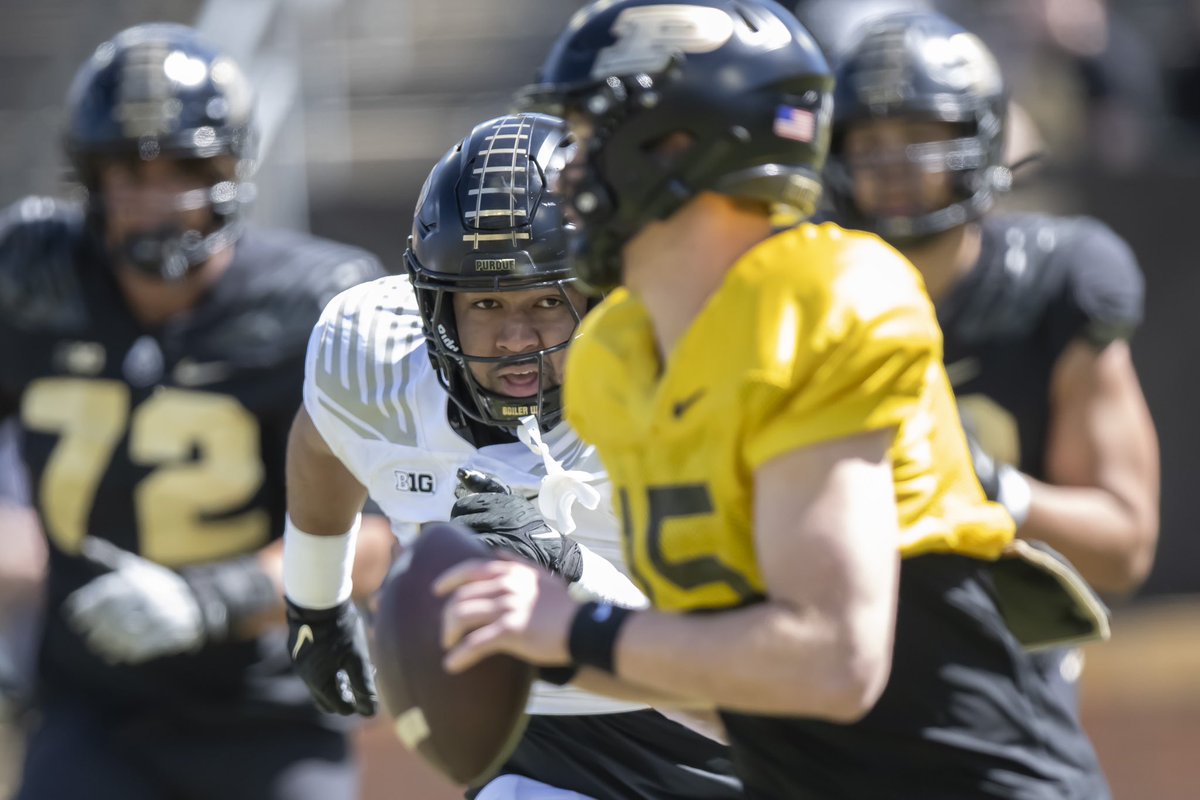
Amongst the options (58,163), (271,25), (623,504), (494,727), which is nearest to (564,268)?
(623,504)

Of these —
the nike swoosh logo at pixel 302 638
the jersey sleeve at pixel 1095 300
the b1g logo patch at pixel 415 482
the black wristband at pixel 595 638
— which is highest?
the black wristband at pixel 595 638

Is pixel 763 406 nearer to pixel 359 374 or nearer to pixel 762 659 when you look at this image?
pixel 762 659

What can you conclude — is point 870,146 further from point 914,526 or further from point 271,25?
point 271,25

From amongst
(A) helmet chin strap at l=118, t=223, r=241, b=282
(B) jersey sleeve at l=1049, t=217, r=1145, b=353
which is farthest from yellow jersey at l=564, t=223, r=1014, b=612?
(A) helmet chin strap at l=118, t=223, r=241, b=282

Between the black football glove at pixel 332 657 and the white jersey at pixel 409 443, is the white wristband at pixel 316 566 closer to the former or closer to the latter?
the black football glove at pixel 332 657

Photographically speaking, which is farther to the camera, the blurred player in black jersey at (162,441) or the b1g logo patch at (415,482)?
the blurred player in black jersey at (162,441)

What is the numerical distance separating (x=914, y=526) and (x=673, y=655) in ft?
1.06

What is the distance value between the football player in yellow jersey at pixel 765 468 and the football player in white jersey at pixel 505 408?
61 centimetres

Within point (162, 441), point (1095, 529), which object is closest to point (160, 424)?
point (162, 441)

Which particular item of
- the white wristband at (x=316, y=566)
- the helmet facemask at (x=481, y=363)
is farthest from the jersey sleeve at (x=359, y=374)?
the white wristband at (x=316, y=566)

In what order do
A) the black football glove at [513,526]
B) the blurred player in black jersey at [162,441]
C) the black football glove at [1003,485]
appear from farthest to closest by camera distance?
the blurred player in black jersey at [162,441], the black football glove at [1003,485], the black football glove at [513,526]

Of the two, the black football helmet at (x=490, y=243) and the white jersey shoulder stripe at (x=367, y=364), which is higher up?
the black football helmet at (x=490, y=243)

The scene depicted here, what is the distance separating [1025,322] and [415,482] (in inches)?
74.2

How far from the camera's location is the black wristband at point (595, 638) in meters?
2.09
